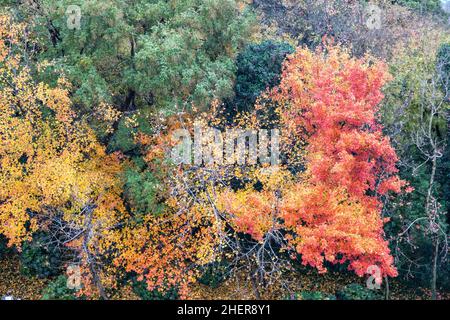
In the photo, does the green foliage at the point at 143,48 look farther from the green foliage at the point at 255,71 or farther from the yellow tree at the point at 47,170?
the yellow tree at the point at 47,170

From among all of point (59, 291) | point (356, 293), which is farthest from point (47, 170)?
point (356, 293)

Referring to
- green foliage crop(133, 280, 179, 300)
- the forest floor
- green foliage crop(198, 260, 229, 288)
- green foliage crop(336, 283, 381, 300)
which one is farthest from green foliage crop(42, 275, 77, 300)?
green foliage crop(336, 283, 381, 300)

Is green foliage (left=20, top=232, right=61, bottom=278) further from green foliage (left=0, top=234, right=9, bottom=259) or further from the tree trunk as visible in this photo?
the tree trunk

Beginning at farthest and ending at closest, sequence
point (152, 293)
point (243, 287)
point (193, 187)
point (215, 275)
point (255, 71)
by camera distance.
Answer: point (255, 71) → point (243, 287) → point (215, 275) → point (193, 187) → point (152, 293)

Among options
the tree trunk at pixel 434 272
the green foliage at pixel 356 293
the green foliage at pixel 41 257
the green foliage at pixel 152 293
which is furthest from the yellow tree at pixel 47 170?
the tree trunk at pixel 434 272

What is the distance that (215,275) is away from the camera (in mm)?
22828

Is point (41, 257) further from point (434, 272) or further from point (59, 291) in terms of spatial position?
point (434, 272)

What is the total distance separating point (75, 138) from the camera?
76.8 ft

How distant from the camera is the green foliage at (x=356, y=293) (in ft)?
69.2

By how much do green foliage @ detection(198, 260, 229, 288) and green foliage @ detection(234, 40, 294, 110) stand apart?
346 inches

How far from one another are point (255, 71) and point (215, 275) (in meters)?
11.3

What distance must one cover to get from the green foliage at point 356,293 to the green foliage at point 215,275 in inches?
229

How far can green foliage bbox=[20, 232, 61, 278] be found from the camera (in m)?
22.3
